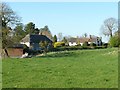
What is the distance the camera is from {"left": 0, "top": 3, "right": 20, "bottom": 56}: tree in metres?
54.3

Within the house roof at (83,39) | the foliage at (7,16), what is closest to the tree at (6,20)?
the foliage at (7,16)

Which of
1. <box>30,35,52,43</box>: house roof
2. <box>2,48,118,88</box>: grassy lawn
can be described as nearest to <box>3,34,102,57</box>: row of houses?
<box>30,35,52,43</box>: house roof

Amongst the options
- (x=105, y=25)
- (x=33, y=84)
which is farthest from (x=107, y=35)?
(x=33, y=84)

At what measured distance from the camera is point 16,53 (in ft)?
234

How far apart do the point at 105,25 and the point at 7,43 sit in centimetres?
6873

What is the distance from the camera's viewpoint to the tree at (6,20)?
178 feet

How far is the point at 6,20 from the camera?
58.7 m

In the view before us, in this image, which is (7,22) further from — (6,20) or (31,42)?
(31,42)

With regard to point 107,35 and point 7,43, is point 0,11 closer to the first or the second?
point 7,43

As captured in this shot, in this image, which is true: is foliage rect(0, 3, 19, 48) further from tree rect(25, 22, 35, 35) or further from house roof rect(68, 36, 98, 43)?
house roof rect(68, 36, 98, 43)

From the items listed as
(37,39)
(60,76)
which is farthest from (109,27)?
(60,76)

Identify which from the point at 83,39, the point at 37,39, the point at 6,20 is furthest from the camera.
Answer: the point at 83,39

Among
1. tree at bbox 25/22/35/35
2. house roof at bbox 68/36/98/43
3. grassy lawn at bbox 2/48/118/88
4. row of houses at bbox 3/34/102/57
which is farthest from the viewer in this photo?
house roof at bbox 68/36/98/43

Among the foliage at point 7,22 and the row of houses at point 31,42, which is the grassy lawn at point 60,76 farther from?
the row of houses at point 31,42
